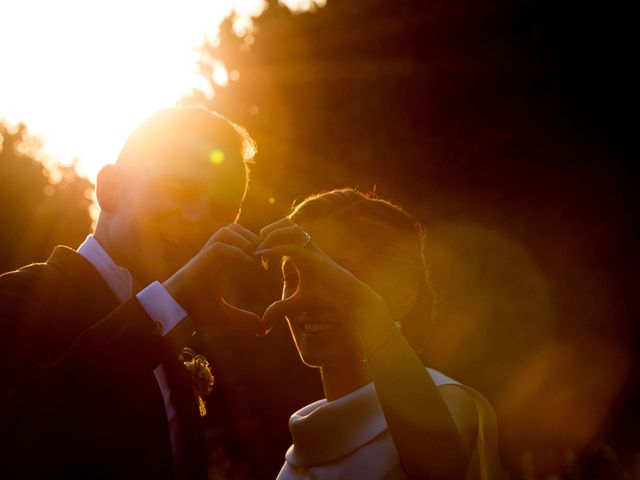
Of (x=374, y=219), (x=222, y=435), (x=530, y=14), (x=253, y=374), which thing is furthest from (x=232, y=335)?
(x=374, y=219)

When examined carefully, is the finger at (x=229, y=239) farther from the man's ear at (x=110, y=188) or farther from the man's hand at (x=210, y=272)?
the man's ear at (x=110, y=188)

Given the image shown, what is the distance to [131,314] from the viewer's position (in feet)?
7.04

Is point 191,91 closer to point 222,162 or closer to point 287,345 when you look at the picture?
point 287,345

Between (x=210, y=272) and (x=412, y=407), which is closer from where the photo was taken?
(x=210, y=272)

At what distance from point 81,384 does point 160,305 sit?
0.35 m

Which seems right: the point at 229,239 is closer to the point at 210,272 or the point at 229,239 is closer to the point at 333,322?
the point at 210,272

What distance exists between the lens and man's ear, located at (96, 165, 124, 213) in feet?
9.91

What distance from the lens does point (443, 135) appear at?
48.3 feet

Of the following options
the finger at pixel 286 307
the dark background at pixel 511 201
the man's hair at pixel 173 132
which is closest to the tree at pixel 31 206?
the dark background at pixel 511 201

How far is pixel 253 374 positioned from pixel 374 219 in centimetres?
1340

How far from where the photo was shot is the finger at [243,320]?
2482 millimetres

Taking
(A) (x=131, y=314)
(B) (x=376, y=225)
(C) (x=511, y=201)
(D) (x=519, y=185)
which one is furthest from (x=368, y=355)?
(C) (x=511, y=201)

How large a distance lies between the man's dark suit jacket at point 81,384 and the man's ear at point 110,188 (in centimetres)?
35

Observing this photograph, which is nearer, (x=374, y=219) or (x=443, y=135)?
(x=374, y=219)
